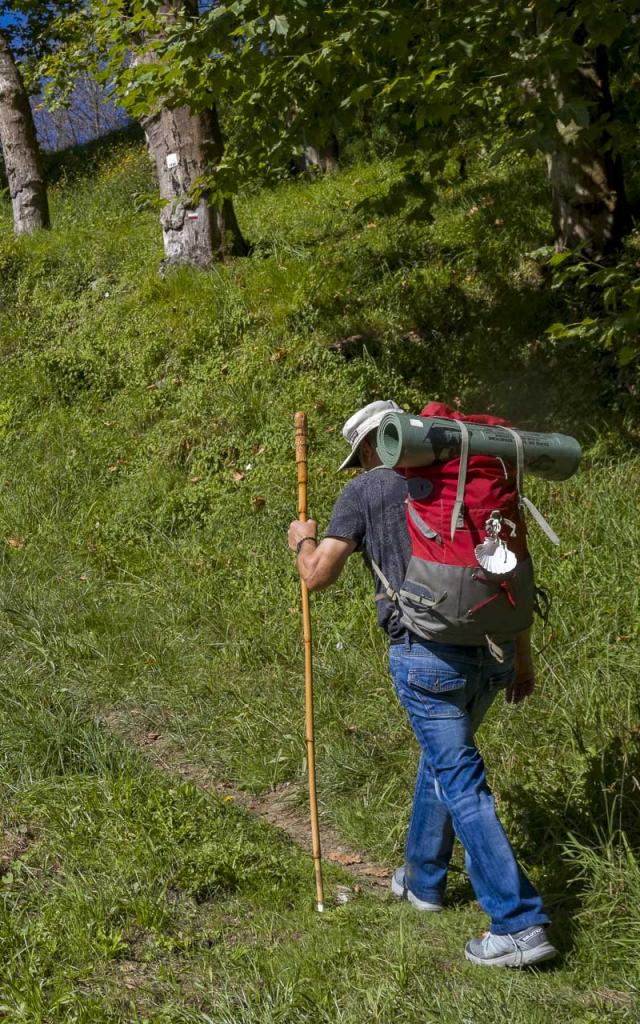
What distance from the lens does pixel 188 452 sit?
27.3 feet

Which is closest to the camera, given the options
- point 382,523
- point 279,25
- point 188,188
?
point 382,523

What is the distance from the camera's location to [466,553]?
321 cm

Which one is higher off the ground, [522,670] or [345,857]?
[522,670]

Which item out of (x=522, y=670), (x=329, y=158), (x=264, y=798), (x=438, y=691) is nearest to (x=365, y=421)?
(x=438, y=691)

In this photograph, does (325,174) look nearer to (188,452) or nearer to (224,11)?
(188,452)

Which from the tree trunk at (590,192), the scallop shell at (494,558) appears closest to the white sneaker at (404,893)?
the scallop shell at (494,558)

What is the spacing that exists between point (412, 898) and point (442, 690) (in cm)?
102

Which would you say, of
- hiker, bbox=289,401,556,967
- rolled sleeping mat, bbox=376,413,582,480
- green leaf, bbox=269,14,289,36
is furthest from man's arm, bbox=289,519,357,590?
green leaf, bbox=269,14,289,36

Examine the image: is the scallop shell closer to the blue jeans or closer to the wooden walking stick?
the blue jeans

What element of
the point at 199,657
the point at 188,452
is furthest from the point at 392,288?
the point at 199,657

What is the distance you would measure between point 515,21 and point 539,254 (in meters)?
2.84

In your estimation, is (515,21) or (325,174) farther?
(325,174)

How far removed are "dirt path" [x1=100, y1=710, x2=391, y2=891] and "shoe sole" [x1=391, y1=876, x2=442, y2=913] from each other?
0.18 metres

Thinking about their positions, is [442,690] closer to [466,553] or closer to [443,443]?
[466,553]
